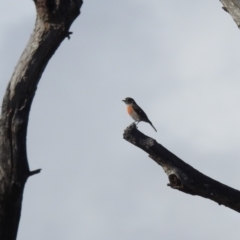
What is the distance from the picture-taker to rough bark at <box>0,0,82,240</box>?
191 inches

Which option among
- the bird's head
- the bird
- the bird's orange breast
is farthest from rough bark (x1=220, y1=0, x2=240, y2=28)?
the bird's head

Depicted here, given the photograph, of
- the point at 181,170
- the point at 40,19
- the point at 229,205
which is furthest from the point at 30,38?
the point at 229,205

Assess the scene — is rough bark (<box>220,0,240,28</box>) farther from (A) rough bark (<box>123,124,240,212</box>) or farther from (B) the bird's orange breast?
(B) the bird's orange breast

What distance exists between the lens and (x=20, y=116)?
4.93 m

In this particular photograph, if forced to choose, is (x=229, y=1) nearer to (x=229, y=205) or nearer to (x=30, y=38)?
(x=229, y=205)

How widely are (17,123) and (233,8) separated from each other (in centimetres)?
490

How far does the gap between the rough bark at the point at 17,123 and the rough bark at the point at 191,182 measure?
3006mm

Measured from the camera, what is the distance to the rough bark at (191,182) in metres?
7.57

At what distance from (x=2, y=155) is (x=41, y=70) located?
724mm

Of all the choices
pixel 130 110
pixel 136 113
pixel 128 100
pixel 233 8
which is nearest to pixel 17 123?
pixel 233 8

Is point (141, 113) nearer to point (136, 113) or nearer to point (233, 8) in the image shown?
point (136, 113)

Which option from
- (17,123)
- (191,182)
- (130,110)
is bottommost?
(17,123)

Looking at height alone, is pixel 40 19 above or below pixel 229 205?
above

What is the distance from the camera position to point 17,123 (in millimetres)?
4891
